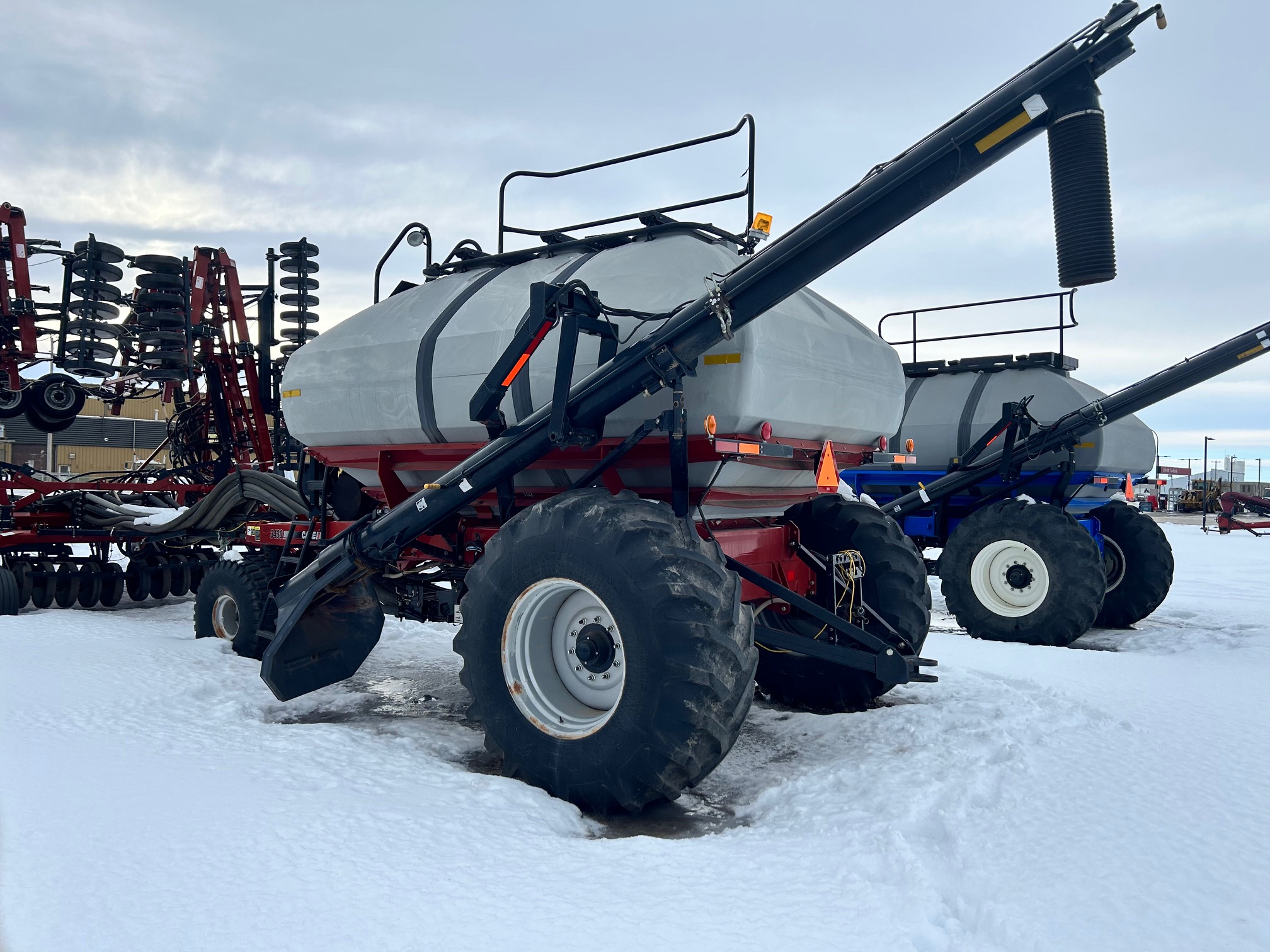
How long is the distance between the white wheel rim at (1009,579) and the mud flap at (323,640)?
17.7ft

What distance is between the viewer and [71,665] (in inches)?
222

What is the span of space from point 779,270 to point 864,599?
2542 millimetres

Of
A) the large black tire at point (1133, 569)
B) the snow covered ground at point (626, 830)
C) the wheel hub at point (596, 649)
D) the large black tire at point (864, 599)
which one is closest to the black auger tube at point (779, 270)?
the wheel hub at point (596, 649)

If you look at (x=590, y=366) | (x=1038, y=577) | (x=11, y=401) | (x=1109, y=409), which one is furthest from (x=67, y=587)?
(x=1109, y=409)

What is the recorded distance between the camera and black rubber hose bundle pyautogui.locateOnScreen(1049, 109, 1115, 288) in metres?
3.37

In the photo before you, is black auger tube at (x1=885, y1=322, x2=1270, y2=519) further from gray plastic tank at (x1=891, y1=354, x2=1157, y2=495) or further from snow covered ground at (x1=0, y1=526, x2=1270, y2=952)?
snow covered ground at (x1=0, y1=526, x2=1270, y2=952)

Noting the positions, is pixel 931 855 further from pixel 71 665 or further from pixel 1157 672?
pixel 71 665

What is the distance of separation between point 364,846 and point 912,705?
11.0 ft

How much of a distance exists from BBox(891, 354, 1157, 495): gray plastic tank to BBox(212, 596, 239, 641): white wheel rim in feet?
21.7

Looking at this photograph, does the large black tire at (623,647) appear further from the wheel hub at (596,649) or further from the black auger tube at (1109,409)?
the black auger tube at (1109,409)

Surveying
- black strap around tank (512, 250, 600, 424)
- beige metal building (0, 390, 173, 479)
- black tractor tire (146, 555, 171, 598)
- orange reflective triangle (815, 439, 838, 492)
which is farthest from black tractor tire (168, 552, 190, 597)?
beige metal building (0, 390, 173, 479)

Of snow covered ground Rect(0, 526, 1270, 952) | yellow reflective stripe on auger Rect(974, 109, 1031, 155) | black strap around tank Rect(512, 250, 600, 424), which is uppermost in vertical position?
yellow reflective stripe on auger Rect(974, 109, 1031, 155)

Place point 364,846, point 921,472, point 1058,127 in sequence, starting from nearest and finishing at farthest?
point 364,846 < point 1058,127 < point 921,472

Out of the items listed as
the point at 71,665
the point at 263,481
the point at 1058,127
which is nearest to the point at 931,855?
the point at 1058,127
